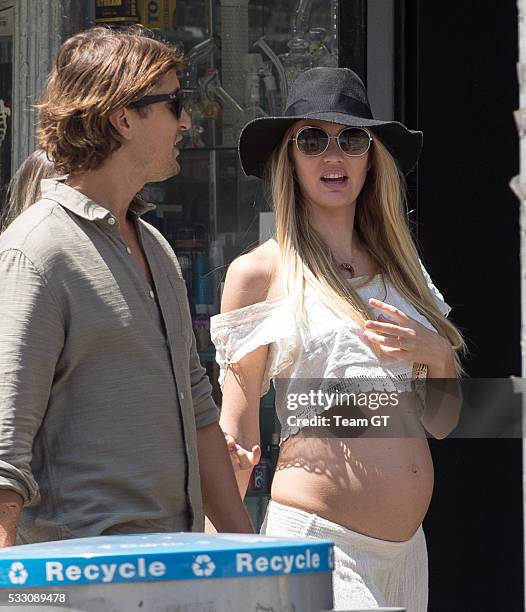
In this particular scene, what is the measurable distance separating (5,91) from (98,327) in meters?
2.72

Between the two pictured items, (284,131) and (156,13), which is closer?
(284,131)

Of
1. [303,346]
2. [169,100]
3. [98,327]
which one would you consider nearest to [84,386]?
[98,327]

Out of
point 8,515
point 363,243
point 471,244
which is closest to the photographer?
point 8,515

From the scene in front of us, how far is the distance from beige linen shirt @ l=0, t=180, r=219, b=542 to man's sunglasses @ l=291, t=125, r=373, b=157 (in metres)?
1.00

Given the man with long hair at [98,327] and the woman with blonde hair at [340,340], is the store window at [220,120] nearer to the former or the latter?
the woman with blonde hair at [340,340]

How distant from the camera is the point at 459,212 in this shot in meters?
4.39

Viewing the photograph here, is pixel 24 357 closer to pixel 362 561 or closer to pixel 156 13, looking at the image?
pixel 362 561

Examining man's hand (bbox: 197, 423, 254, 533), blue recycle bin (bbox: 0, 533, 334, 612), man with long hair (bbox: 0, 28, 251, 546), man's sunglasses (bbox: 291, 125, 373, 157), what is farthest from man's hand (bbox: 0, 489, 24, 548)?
man's sunglasses (bbox: 291, 125, 373, 157)

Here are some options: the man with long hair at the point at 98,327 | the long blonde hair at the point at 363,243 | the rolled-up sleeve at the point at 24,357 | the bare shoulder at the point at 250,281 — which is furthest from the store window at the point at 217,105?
the rolled-up sleeve at the point at 24,357

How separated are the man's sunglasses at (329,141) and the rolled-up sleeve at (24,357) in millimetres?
1244

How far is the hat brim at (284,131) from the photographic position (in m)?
3.30

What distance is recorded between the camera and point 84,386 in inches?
89.4

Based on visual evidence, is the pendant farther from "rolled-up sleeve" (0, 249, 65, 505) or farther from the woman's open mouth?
"rolled-up sleeve" (0, 249, 65, 505)

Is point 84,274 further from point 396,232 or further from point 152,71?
point 396,232
